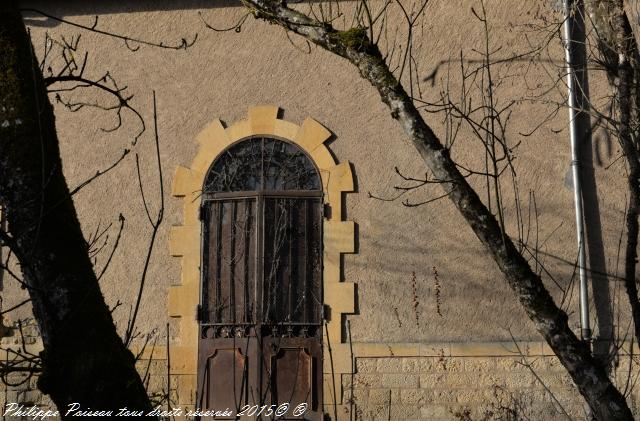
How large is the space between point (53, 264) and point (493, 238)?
5.94 ft

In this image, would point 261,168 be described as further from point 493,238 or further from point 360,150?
point 493,238

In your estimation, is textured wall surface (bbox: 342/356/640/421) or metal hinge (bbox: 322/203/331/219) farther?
metal hinge (bbox: 322/203/331/219)

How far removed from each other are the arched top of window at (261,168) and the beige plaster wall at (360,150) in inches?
11.0

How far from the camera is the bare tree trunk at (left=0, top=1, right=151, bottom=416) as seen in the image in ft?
11.1

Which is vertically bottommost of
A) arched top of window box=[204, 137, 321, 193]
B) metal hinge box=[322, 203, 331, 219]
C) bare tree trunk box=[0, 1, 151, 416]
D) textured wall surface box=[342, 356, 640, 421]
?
textured wall surface box=[342, 356, 640, 421]

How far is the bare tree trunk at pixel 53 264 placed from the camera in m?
3.38

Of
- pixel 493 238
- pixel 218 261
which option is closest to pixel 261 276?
pixel 218 261

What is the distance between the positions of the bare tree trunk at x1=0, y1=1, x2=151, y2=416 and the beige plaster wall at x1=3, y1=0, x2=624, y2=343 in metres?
4.64

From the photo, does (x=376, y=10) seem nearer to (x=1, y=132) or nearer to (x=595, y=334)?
(x=595, y=334)

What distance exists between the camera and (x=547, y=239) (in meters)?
7.95

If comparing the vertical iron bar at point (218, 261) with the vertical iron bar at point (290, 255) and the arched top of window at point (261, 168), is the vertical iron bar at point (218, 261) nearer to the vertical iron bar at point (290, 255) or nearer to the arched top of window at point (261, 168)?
the arched top of window at point (261, 168)

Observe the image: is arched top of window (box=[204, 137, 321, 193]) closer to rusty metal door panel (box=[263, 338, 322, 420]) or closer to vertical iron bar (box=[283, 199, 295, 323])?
vertical iron bar (box=[283, 199, 295, 323])

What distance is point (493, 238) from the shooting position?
3.81 meters

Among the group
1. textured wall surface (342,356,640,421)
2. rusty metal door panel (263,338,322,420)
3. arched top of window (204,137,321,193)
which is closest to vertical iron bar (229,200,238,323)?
arched top of window (204,137,321,193)
